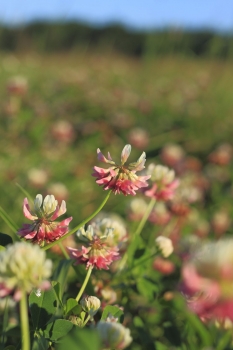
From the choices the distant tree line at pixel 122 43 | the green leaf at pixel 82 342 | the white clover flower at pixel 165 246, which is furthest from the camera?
the distant tree line at pixel 122 43

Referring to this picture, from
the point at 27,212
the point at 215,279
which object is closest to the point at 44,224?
the point at 27,212

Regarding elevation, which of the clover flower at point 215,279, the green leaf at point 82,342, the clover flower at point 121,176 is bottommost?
the clover flower at point 121,176

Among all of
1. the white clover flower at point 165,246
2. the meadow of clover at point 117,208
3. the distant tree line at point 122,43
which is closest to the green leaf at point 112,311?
the meadow of clover at point 117,208

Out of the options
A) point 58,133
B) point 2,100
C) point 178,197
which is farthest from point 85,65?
point 178,197

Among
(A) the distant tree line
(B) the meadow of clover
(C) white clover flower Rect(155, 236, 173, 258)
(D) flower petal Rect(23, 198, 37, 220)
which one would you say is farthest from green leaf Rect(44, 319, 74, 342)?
(A) the distant tree line

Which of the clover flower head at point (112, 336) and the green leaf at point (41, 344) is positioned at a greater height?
the clover flower head at point (112, 336)

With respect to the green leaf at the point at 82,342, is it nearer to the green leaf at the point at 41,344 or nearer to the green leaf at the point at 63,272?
the green leaf at the point at 41,344

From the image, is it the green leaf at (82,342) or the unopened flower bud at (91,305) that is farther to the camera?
the unopened flower bud at (91,305)
